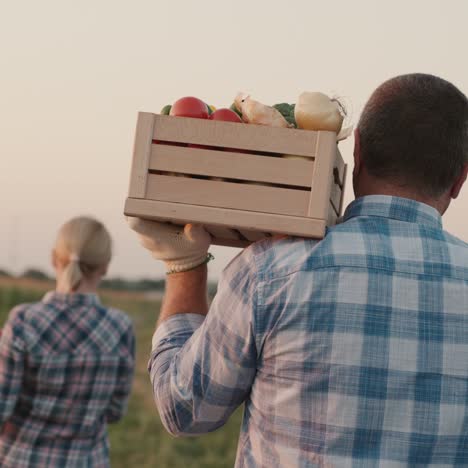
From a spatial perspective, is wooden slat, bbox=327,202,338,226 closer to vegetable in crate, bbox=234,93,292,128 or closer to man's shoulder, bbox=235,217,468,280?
man's shoulder, bbox=235,217,468,280

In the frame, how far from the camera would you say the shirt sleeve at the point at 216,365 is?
1979 millimetres

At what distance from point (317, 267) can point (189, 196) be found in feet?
1.20

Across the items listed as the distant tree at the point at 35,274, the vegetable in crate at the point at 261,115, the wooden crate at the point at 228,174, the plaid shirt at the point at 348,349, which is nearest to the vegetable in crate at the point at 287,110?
the vegetable in crate at the point at 261,115

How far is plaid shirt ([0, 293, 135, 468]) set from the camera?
13.0 feet

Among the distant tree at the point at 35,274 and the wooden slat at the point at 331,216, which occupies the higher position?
the wooden slat at the point at 331,216

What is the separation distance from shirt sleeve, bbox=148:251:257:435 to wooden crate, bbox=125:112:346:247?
0.43ft

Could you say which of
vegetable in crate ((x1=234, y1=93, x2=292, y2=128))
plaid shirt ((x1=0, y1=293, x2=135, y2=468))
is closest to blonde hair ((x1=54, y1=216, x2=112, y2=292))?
plaid shirt ((x1=0, y1=293, x2=135, y2=468))

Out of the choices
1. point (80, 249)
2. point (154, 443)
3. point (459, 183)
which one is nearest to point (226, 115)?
point (459, 183)

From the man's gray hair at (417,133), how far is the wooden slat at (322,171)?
8cm

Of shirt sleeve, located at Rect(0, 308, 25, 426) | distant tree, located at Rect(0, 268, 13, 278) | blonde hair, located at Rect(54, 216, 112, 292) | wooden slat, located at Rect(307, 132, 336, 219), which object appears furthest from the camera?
distant tree, located at Rect(0, 268, 13, 278)

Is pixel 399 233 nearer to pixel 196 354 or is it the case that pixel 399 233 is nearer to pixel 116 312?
pixel 196 354

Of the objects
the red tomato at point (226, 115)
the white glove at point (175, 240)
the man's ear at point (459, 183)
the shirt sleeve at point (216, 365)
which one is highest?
the red tomato at point (226, 115)

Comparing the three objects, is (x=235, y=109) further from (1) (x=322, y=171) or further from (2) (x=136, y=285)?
(2) (x=136, y=285)

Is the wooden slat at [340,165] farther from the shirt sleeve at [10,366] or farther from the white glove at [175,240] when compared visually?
the shirt sleeve at [10,366]
